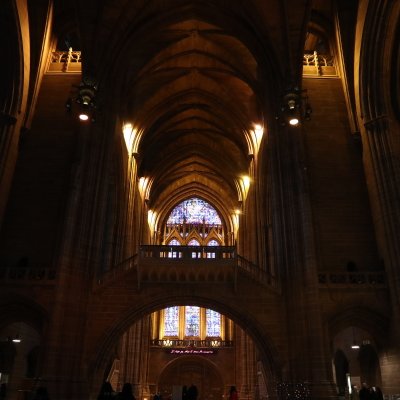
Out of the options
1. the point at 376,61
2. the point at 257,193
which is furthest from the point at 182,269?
the point at 376,61

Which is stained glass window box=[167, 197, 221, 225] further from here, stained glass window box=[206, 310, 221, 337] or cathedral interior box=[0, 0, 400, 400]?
cathedral interior box=[0, 0, 400, 400]

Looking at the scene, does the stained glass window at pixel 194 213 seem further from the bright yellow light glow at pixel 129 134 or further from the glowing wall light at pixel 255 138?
the bright yellow light glow at pixel 129 134

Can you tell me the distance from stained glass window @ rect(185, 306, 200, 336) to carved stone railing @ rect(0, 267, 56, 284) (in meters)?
20.2

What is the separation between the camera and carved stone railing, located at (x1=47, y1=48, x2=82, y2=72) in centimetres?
2144

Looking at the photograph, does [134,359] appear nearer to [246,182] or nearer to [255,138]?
[246,182]

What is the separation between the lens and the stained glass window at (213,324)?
3451 cm

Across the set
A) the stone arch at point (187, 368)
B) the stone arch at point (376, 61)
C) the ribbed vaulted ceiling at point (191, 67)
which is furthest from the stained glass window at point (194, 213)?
the stone arch at point (376, 61)

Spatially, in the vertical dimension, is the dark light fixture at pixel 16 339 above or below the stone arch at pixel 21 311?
below

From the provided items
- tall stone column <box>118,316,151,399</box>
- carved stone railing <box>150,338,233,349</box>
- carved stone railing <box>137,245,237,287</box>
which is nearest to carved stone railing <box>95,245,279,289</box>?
carved stone railing <box>137,245,237,287</box>

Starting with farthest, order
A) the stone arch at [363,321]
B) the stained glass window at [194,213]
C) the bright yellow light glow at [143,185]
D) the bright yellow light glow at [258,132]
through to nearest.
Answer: the stained glass window at [194,213] → the bright yellow light glow at [143,185] → the bright yellow light glow at [258,132] → the stone arch at [363,321]

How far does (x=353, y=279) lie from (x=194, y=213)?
23.8 m

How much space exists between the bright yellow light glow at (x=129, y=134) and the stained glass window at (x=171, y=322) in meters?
15.5

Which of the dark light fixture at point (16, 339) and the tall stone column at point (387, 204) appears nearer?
the tall stone column at point (387, 204)

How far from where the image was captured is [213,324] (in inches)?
1373
